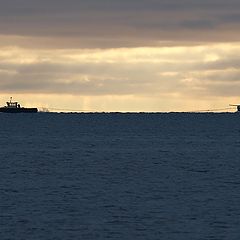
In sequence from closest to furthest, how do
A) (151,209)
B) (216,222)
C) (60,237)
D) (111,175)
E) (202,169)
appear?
(60,237) < (216,222) < (151,209) < (111,175) < (202,169)

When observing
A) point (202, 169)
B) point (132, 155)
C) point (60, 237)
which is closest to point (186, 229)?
point (60, 237)

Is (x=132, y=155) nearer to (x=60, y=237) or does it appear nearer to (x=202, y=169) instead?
(x=202, y=169)

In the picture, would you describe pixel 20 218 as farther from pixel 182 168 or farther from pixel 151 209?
pixel 182 168

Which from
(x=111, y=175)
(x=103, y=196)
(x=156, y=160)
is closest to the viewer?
(x=103, y=196)

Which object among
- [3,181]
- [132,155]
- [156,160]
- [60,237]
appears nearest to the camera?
[60,237]

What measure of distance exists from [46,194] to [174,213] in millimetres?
20851

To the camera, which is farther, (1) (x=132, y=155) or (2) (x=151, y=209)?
(1) (x=132, y=155)

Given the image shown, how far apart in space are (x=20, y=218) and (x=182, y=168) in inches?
2491

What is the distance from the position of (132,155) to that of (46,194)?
77998 mm

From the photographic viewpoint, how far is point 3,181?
121812mm

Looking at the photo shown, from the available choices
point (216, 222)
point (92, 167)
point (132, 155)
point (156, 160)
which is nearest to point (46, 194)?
point (216, 222)

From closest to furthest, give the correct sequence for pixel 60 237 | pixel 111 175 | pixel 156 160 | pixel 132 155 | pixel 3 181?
pixel 60 237 < pixel 3 181 < pixel 111 175 < pixel 156 160 < pixel 132 155

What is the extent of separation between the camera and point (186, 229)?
8050cm

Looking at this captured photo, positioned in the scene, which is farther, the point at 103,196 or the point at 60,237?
the point at 103,196
